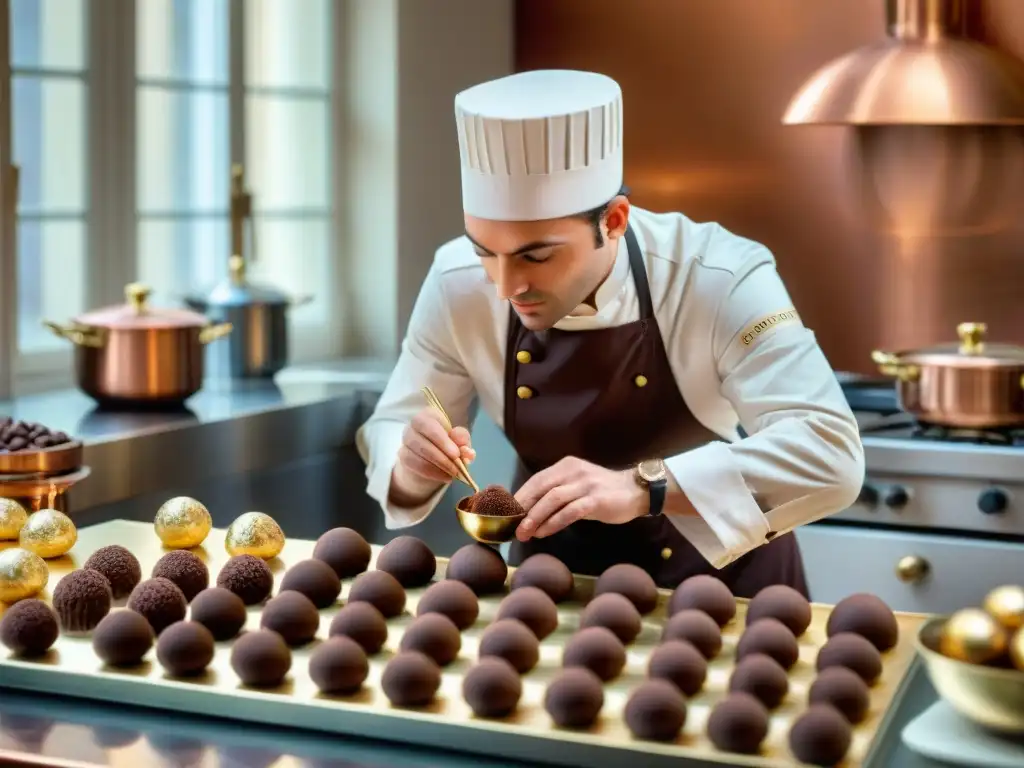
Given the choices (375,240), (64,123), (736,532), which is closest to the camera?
(736,532)

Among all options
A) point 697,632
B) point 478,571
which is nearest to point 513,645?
point 697,632

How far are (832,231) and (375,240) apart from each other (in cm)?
120

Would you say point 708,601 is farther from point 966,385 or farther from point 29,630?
point 966,385

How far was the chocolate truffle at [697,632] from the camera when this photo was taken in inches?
58.2

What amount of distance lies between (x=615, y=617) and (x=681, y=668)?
0.18m

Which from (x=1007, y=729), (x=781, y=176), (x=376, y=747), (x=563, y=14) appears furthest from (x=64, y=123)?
(x=1007, y=729)

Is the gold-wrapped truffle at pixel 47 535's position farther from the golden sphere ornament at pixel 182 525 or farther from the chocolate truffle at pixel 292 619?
the chocolate truffle at pixel 292 619

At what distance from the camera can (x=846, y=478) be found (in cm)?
205

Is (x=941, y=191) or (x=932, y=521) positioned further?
(x=941, y=191)

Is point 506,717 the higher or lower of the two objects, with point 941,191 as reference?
lower

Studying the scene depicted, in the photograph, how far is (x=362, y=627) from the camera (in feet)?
4.89

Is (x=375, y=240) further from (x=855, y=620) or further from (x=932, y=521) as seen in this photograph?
(x=855, y=620)

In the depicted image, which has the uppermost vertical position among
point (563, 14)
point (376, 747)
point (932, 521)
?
point (563, 14)

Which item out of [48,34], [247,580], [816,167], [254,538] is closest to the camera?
[247,580]
